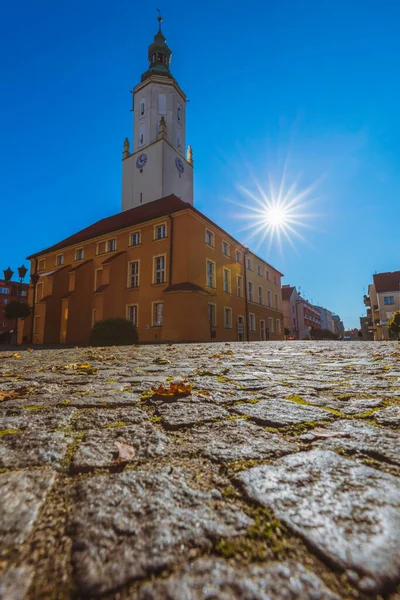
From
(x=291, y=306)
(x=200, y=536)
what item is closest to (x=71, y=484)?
(x=200, y=536)

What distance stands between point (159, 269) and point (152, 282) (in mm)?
1094

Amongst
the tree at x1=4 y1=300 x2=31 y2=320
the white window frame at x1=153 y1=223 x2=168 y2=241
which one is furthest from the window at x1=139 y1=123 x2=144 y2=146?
the tree at x1=4 y1=300 x2=31 y2=320

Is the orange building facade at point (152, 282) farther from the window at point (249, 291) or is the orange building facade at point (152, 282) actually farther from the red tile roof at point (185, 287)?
the window at point (249, 291)

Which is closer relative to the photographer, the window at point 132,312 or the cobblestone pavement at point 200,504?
the cobblestone pavement at point 200,504

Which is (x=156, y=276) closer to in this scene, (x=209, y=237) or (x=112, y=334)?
(x=209, y=237)

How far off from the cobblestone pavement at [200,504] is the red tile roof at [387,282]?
60.3m

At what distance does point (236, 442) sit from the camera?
4.70 feet

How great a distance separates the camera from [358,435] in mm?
1488

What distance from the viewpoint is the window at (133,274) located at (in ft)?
75.4

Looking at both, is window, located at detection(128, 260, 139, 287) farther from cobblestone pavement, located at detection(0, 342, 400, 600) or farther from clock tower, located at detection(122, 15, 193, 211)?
cobblestone pavement, located at detection(0, 342, 400, 600)

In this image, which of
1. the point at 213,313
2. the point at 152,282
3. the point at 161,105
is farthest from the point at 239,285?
the point at 161,105

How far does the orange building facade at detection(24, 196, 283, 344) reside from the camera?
1977 centimetres

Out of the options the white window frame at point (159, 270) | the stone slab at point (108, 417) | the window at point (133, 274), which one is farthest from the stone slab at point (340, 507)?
the window at point (133, 274)

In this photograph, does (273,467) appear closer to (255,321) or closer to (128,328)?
(128,328)
